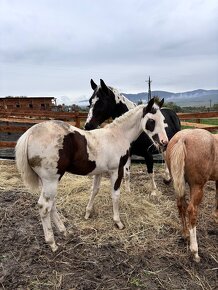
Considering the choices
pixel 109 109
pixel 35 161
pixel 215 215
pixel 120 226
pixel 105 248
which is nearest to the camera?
pixel 35 161

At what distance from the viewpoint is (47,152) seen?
10.0 feet

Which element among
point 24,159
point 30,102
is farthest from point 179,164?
point 30,102

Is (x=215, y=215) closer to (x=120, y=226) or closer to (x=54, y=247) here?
(x=120, y=226)

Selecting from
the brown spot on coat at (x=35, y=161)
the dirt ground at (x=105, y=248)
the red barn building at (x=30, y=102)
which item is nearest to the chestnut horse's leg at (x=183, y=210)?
the dirt ground at (x=105, y=248)

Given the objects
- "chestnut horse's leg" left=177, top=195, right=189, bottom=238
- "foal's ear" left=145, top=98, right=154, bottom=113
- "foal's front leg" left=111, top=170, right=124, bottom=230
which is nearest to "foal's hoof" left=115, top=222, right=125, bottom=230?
"foal's front leg" left=111, top=170, right=124, bottom=230

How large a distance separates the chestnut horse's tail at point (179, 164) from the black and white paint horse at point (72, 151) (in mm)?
560

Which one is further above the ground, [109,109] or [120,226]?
[109,109]

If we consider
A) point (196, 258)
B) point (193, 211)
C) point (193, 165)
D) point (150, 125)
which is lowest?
point (196, 258)

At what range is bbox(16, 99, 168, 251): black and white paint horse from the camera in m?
3.07

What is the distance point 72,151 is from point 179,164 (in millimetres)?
1189

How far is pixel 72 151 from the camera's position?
3.26 m

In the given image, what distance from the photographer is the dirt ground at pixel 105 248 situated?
2844 millimetres

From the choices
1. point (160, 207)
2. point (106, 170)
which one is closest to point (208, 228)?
point (160, 207)

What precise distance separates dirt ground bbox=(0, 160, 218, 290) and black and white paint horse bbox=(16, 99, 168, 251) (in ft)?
0.74
